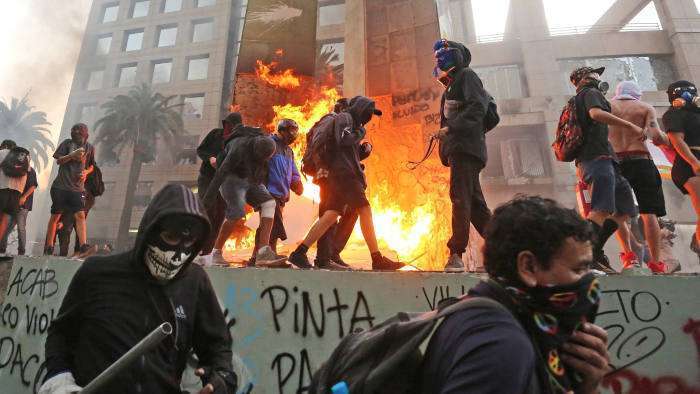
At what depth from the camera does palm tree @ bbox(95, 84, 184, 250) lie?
2995 cm

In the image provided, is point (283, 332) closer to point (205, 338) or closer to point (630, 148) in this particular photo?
point (205, 338)

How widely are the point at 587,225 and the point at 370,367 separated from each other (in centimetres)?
78

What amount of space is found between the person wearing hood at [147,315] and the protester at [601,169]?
A: 3173mm

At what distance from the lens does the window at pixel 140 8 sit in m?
40.5

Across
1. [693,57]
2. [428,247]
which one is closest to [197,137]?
[428,247]

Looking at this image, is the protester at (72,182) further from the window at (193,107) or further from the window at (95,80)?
the window at (95,80)

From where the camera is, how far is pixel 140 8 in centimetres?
4100

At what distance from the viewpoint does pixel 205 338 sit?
188 cm

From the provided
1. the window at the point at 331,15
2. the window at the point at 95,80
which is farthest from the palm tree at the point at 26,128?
the window at the point at 331,15

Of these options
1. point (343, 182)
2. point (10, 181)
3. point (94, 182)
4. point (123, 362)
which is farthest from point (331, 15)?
point (123, 362)

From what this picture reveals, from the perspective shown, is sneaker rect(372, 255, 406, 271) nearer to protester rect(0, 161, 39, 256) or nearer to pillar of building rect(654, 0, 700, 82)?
protester rect(0, 161, 39, 256)

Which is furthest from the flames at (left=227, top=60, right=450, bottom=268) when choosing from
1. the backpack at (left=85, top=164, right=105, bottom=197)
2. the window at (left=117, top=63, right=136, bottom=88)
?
the window at (left=117, top=63, right=136, bottom=88)

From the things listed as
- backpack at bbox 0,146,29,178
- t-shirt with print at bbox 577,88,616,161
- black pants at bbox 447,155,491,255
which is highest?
backpack at bbox 0,146,29,178

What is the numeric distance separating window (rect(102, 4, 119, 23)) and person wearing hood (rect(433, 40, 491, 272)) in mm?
48091
